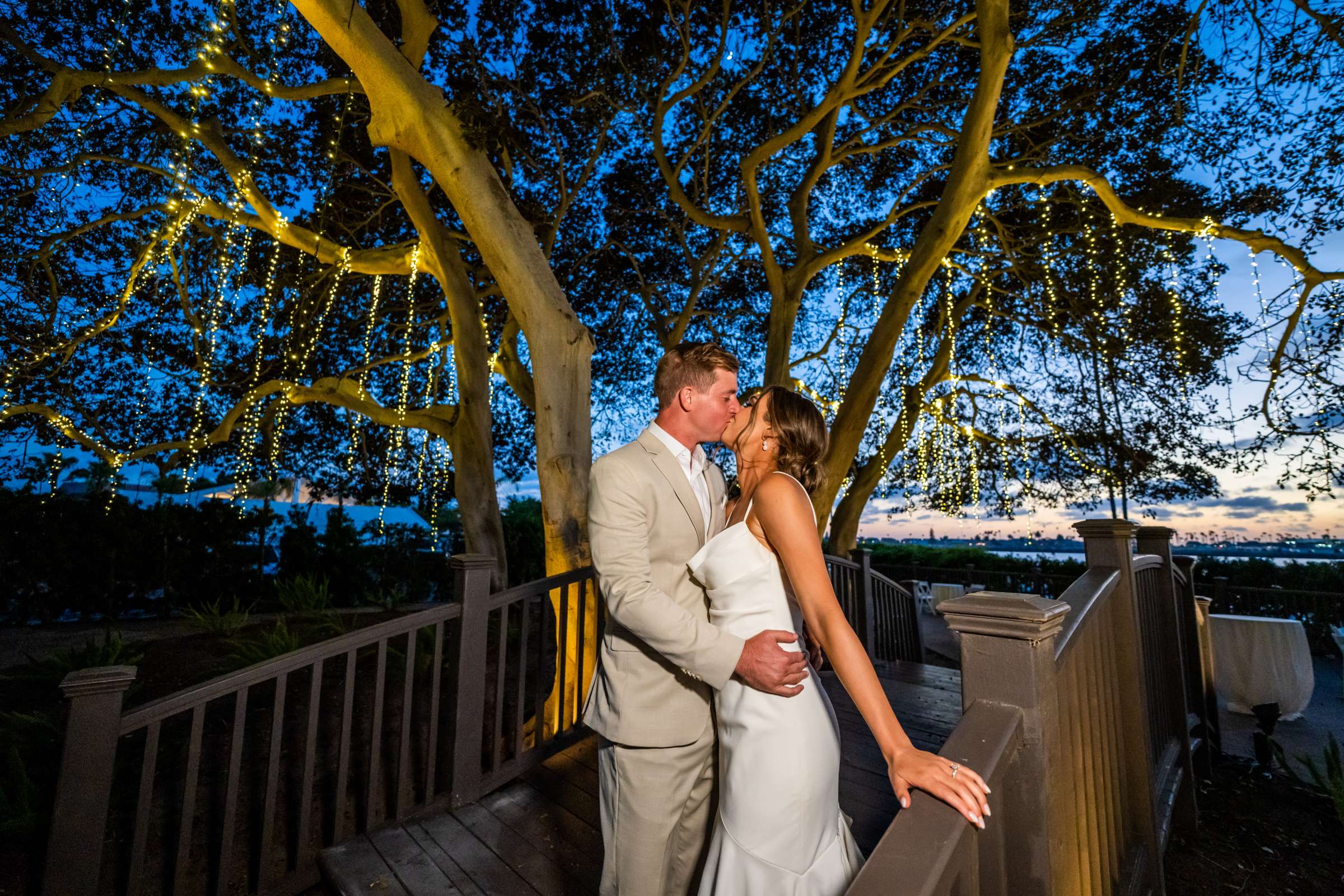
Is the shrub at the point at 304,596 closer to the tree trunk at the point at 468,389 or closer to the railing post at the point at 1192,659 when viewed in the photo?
the tree trunk at the point at 468,389

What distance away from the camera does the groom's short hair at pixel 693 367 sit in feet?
6.33

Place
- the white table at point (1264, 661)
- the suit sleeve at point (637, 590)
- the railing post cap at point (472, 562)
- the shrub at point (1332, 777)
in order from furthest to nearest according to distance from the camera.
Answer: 1. the white table at point (1264, 661)
2. the shrub at point (1332, 777)
3. the railing post cap at point (472, 562)
4. the suit sleeve at point (637, 590)

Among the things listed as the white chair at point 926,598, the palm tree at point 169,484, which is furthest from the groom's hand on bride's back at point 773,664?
the palm tree at point 169,484

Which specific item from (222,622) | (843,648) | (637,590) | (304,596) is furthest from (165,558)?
(843,648)

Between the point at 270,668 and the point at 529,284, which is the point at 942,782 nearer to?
the point at 270,668

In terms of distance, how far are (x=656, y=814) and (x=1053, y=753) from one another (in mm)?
1124

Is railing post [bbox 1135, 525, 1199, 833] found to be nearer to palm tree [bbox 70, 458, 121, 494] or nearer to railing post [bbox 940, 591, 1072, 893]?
railing post [bbox 940, 591, 1072, 893]

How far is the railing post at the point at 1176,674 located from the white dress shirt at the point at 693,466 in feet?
11.4

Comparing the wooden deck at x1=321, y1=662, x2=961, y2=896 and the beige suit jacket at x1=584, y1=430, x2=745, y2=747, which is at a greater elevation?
the beige suit jacket at x1=584, y1=430, x2=745, y2=747

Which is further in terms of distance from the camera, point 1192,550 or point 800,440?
point 1192,550

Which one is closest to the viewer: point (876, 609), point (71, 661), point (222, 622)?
point (71, 661)

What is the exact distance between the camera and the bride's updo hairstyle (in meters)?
1.82

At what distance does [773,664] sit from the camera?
1500 mm

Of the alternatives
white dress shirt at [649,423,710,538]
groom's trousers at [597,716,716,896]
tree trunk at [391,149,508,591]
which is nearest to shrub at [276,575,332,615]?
tree trunk at [391,149,508,591]
